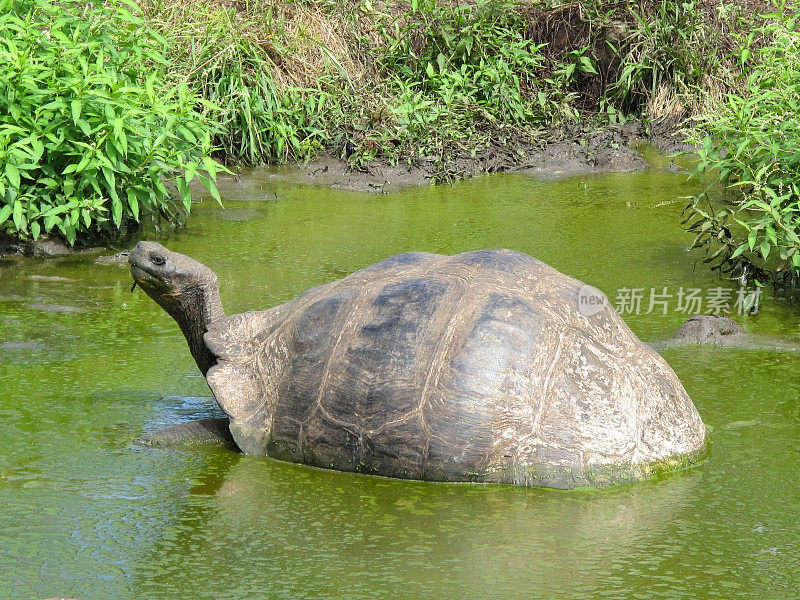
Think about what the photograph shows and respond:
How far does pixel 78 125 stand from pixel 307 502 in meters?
3.36

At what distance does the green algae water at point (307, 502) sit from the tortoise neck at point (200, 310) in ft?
0.89

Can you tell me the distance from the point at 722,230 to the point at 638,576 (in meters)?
3.40

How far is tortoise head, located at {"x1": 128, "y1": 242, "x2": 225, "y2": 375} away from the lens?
3990 millimetres

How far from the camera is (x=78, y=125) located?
5852 millimetres

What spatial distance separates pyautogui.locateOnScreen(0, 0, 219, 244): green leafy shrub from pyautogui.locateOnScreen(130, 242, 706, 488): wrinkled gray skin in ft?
7.96

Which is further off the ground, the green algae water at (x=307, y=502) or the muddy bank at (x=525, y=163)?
the muddy bank at (x=525, y=163)

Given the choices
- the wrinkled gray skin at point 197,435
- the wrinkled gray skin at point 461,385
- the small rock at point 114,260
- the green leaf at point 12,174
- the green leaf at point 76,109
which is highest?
the green leaf at point 76,109

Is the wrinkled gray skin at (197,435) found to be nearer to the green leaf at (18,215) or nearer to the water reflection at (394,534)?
the water reflection at (394,534)

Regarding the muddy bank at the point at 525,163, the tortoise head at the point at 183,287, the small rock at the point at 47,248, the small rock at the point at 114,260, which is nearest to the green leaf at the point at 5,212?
the small rock at the point at 47,248

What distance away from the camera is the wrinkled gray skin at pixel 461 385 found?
11.4 feet

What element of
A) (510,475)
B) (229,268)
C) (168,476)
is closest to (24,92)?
(229,268)

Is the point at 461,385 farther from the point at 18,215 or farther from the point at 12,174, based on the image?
the point at 18,215

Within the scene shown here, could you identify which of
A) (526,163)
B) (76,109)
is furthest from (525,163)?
(76,109)

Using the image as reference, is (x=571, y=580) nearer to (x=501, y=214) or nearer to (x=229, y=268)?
(x=229, y=268)
